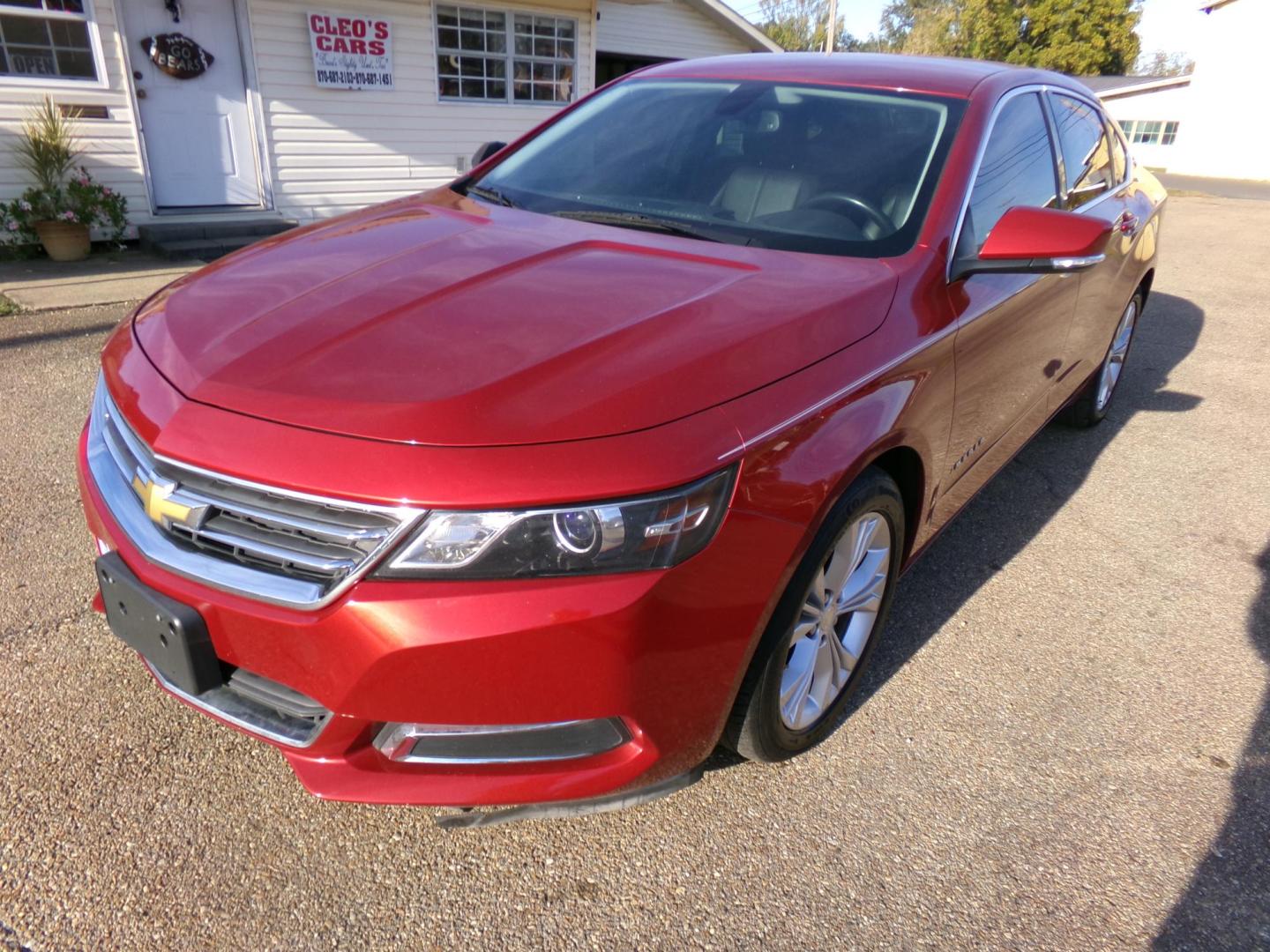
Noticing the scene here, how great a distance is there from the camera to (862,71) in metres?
3.17

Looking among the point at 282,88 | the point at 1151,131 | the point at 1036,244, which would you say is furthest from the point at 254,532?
the point at 1151,131

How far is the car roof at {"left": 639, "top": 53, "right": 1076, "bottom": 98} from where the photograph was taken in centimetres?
302

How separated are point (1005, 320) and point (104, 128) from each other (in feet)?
27.4

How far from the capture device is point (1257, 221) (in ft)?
55.3

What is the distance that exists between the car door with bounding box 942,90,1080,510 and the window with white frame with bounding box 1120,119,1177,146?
39908 millimetres

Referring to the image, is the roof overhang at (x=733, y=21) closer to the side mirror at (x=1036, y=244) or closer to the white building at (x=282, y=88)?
the white building at (x=282, y=88)

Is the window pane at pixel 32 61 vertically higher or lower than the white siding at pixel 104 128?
higher

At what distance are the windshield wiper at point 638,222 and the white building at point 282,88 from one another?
24.1ft

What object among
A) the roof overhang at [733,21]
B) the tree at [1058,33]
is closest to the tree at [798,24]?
the tree at [1058,33]

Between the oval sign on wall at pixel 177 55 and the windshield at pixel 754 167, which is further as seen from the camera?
the oval sign on wall at pixel 177 55

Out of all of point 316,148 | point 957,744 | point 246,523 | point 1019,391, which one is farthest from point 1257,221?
point 246,523

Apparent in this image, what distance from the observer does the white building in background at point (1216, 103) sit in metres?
32.8

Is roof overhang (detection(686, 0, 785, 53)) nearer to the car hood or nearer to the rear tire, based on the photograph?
the rear tire

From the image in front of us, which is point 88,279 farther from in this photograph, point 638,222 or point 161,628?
point 161,628
